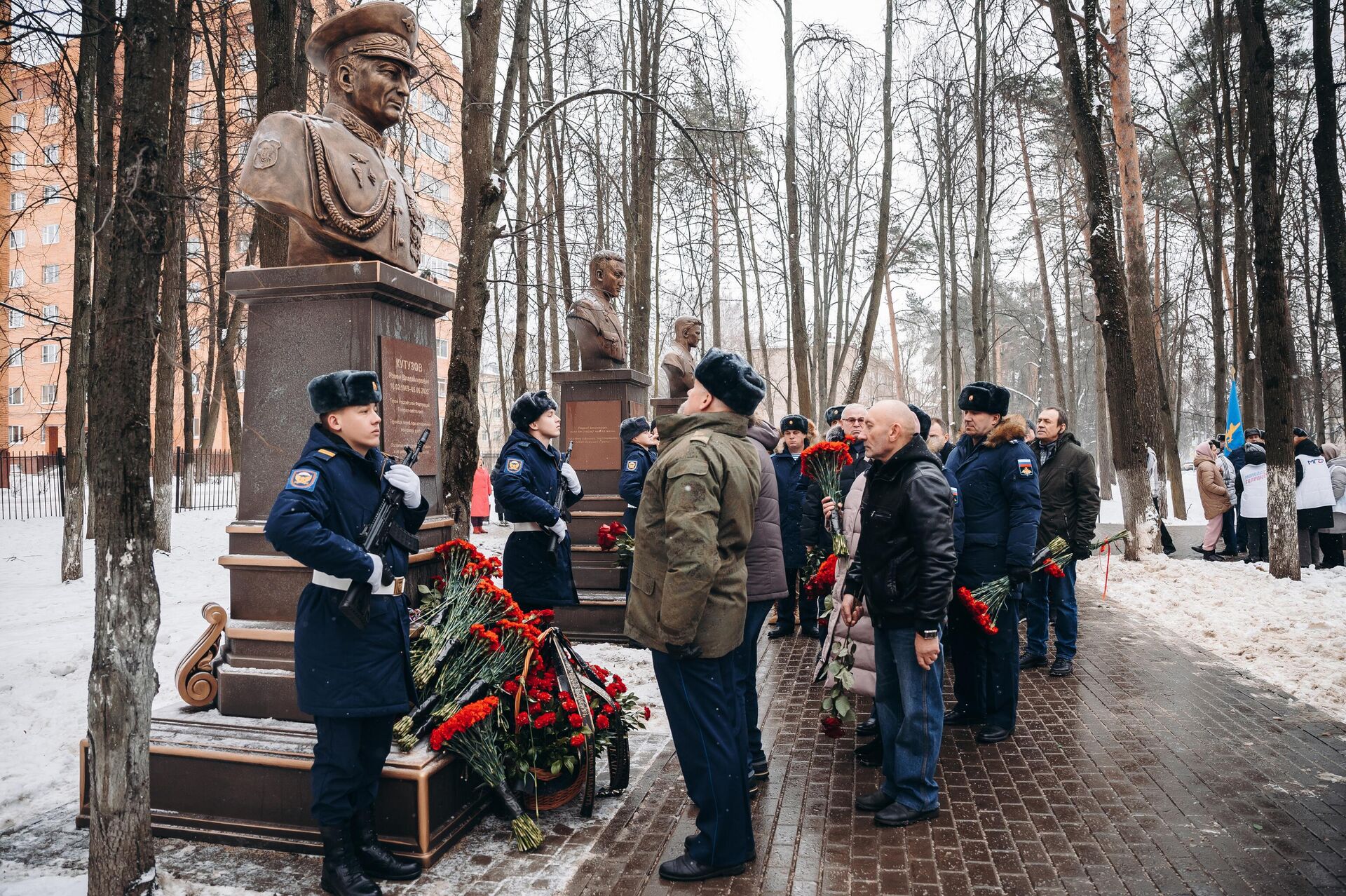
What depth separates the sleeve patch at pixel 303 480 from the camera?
340 centimetres

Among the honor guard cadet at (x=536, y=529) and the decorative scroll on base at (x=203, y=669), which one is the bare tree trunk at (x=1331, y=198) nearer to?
the honor guard cadet at (x=536, y=529)

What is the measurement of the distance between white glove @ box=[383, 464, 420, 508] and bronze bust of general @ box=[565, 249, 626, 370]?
6.37 metres

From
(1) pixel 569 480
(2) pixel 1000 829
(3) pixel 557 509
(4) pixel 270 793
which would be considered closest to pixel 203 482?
(1) pixel 569 480

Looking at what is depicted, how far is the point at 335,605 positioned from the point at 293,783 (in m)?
1.05

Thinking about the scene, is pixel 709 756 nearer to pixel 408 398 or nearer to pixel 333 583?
pixel 333 583

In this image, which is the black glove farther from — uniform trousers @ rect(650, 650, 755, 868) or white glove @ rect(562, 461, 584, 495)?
white glove @ rect(562, 461, 584, 495)

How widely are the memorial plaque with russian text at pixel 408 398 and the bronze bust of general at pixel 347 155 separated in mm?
559

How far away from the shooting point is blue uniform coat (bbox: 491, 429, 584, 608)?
5.95 m

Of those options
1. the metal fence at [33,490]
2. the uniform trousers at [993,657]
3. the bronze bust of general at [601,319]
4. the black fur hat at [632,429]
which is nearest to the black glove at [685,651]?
the uniform trousers at [993,657]

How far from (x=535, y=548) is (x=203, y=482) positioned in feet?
71.3

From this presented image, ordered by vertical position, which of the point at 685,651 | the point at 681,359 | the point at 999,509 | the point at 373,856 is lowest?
the point at 373,856

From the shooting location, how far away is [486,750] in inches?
159

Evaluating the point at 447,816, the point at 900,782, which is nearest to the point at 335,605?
the point at 447,816

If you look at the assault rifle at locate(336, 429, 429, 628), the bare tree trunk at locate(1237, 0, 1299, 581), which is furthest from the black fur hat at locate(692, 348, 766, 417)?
the bare tree trunk at locate(1237, 0, 1299, 581)
